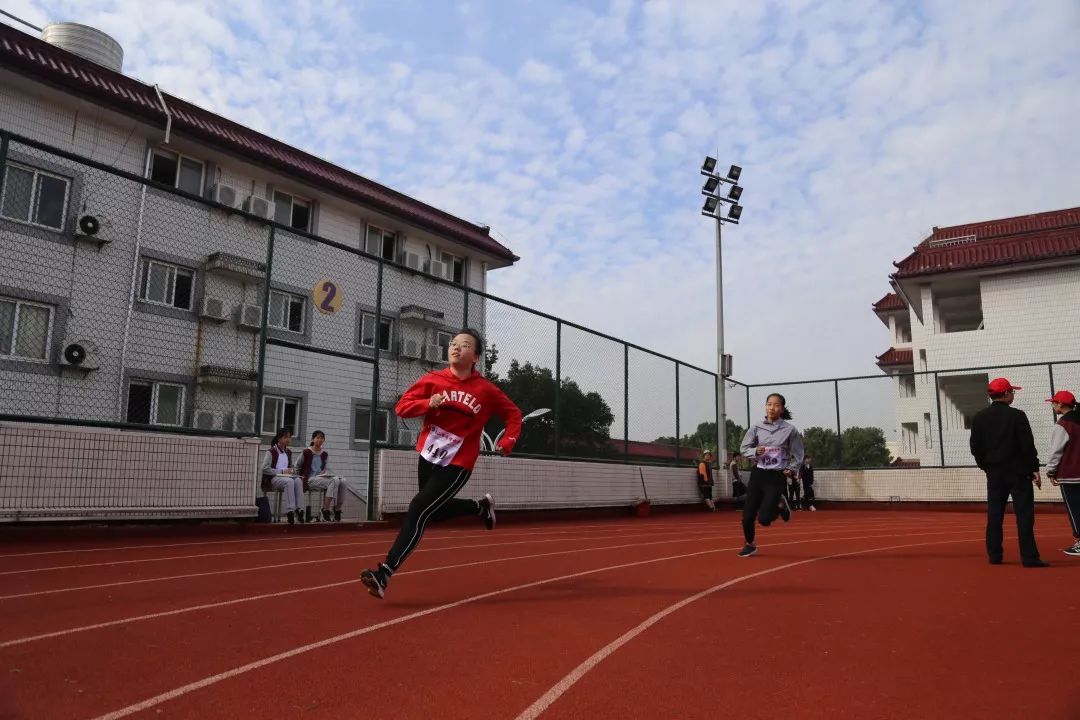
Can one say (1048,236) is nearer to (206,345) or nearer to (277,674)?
(206,345)

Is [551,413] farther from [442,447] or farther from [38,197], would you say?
[442,447]

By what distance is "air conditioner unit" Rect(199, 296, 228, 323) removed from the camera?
13172mm

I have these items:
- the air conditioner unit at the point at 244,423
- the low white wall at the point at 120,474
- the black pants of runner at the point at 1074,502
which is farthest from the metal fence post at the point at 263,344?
the black pants of runner at the point at 1074,502

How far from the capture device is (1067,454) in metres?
7.73

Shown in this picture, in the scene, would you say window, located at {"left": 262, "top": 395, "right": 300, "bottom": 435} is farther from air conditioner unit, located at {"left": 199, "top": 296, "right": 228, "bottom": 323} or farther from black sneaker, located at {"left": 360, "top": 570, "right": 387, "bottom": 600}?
black sneaker, located at {"left": 360, "top": 570, "right": 387, "bottom": 600}

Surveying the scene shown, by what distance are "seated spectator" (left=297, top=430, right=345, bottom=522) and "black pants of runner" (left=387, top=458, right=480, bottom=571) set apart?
6967mm

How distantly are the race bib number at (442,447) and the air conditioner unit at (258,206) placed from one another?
18.6m

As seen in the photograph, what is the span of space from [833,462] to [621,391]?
333 inches

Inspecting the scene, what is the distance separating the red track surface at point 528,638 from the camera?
308cm

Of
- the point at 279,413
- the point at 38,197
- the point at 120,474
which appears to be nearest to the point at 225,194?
the point at 38,197

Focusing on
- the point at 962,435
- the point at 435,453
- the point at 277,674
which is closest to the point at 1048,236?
the point at 962,435

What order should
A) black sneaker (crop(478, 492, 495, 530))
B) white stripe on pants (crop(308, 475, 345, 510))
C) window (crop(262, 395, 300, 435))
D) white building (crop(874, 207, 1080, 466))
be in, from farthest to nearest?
white building (crop(874, 207, 1080, 466)), white stripe on pants (crop(308, 475, 345, 510)), window (crop(262, 395, 300, 435)), black sneaker (crop(478, 492, 495, 530))

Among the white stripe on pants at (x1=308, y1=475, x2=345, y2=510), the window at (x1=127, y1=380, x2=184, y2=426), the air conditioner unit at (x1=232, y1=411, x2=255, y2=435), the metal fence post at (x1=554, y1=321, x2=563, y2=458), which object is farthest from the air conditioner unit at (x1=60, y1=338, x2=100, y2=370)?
the metal fence post at (x1=554, y1=321, x2=563, y2=458)

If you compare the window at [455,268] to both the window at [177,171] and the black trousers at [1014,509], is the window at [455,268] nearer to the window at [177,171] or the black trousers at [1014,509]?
the window at [177,171]
